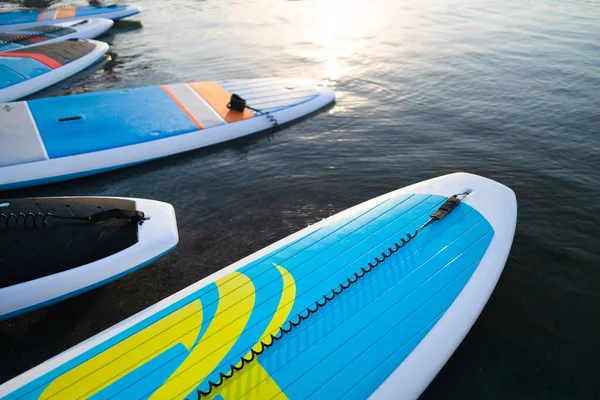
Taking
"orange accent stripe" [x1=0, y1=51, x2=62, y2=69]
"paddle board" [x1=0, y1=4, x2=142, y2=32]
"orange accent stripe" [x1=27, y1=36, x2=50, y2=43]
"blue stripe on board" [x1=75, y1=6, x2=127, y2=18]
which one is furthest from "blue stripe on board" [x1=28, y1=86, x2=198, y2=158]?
"blue stripe on board" [x1=75, y1=6, x2=127, y2=18]

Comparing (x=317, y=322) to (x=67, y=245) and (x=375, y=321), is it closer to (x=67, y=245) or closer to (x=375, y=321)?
(x=375, y=321)

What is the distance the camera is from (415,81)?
13578 mm

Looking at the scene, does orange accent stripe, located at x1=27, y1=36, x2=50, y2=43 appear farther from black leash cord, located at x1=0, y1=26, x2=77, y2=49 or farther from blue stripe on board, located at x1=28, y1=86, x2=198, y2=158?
blue stripe on board, located at x1=28, y1=86, x2=198, y2=158

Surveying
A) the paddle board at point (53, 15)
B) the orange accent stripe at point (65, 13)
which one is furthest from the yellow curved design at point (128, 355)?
the orange accent stripe at point (65, 13)

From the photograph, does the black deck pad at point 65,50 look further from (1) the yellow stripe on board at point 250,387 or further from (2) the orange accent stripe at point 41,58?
(1) the yellow stripe on board at point 250,387

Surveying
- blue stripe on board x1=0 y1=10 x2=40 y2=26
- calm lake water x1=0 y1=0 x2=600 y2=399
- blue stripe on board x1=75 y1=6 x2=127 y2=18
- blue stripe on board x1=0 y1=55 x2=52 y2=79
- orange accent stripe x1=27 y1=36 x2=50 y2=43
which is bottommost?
calm lake water x1=0 y1=0 x2=600 y2=399

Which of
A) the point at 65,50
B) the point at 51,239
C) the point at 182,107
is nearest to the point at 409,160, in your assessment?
the point at 182,107

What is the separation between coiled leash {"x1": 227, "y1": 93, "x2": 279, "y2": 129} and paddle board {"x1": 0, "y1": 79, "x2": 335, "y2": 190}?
1.3 inches

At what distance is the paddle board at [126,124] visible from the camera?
325 inches

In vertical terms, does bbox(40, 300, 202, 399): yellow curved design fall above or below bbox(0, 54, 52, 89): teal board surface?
below

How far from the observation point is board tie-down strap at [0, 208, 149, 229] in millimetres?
5387

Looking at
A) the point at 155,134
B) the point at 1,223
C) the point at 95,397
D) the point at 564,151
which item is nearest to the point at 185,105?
the point at 155,134

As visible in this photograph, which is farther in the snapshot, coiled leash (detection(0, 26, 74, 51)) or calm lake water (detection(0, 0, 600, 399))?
coiled leash (detection(0, 26, 74, 51))

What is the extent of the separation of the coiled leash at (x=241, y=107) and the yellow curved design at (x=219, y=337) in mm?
5956
